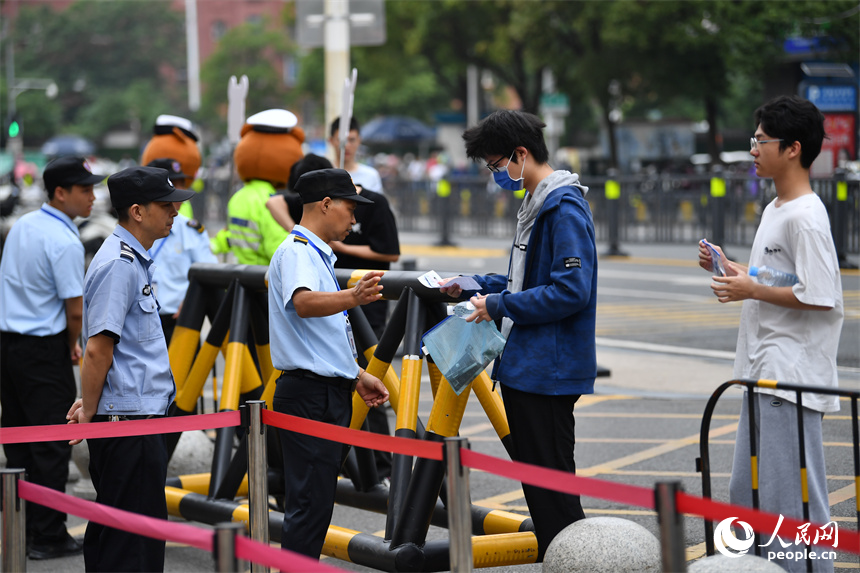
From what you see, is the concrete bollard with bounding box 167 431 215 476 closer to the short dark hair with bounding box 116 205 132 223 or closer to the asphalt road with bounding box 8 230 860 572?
the asphalt road with bounding box 8 230 860 572

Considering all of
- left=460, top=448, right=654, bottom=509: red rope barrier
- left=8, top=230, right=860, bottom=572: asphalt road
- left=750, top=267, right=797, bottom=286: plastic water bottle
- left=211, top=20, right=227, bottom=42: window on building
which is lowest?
left=8, top=230, right=860, bottom=572: asphalt road

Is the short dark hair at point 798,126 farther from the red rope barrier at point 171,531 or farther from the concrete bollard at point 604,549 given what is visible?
the red rope barrier at point 171,531

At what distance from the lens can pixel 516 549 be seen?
513 cm

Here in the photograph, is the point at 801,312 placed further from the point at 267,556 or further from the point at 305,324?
the point at 267,556

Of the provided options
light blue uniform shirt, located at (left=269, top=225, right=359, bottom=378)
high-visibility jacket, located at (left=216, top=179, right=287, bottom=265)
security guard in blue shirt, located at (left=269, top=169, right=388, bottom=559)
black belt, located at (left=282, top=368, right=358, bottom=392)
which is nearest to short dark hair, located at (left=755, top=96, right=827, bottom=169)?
security guard in blue shirt, located at (left=269, top=169, right=388, bottom=559)

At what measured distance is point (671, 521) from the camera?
3139mm

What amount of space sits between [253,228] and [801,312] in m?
4.03

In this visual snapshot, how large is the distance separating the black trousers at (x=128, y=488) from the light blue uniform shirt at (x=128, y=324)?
0.46 feet

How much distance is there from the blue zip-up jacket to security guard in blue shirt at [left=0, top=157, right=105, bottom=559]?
263cm

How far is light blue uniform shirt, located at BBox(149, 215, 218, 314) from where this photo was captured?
7.62m

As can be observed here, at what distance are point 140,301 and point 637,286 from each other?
13.3 meters

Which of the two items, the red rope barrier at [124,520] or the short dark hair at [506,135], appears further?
the short dark hair at [506,135]

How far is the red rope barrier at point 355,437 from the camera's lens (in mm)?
4047

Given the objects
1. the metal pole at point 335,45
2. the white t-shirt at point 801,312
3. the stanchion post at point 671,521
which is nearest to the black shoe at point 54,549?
the white t-shirt at point 801,312
